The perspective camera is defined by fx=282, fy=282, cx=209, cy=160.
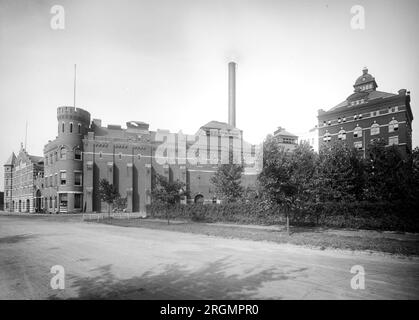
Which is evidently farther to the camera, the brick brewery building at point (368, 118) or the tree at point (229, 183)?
the brick brewery building at point (368, 118)

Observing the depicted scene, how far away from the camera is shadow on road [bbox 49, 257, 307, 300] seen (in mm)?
6117

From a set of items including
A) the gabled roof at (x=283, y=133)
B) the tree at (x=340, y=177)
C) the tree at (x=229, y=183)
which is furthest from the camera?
the gabled roof at (x=283, y=133)

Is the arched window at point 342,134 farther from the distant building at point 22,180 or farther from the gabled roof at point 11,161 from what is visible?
the gabled roof at point 11,161

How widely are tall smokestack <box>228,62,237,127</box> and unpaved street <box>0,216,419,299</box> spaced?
4411 cm

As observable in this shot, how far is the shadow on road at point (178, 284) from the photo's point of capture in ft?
20.1

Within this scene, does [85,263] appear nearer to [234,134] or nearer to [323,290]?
[323,290]

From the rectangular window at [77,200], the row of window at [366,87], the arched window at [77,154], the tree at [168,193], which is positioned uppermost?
the row of window at [366,87]

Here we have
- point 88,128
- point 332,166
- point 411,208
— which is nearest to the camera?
point 411,208

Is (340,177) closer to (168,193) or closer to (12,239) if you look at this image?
(168,193)

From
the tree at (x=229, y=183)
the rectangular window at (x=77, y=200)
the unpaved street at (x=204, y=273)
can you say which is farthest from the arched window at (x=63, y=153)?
the unpaved street at (x=204, y=273)

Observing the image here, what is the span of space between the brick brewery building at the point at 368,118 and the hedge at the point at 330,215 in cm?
2423
